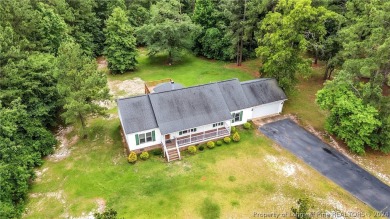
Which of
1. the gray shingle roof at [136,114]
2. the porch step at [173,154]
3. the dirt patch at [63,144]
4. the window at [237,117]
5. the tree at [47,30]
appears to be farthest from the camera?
the tree at [47,30]

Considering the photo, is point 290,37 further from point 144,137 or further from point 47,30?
point 47,30

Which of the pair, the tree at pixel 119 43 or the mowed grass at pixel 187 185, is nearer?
the mowed grass at pixel 187 185

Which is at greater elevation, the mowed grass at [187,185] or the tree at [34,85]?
the tree at [34,85]

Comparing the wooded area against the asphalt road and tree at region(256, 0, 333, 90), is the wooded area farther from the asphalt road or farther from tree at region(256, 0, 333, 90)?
the asphalt road

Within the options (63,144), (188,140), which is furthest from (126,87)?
(188,140)

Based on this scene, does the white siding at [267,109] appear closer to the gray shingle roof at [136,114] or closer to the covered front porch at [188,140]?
the covered front porch at [188,140]

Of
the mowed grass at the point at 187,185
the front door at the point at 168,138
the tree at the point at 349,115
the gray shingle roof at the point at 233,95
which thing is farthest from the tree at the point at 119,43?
the tree at the point at 349,115

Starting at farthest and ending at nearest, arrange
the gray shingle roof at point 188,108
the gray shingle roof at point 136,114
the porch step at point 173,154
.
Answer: the gray shingle roof at point 188,108
the porch step at point 173,154
the gray shingle roof at point 136,114
